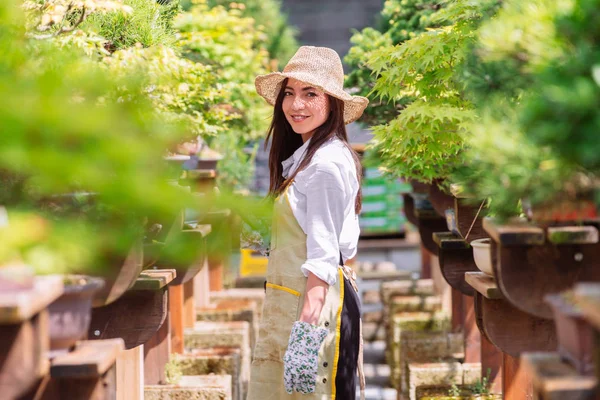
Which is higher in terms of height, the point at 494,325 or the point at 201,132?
the point at 201,132

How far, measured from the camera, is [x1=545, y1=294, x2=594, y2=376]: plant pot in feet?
5.57

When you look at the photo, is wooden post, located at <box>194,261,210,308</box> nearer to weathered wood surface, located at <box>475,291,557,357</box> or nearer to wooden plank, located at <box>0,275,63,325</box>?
weathered wood surface, located at <box>475,291,557,357</box>

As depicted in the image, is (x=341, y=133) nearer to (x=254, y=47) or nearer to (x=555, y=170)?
(x=555, y=170)

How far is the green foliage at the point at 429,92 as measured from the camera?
3391mm

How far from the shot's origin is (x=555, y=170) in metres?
1.61

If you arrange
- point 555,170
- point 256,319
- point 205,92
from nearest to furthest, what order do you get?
point 555,170 < point 205,92 < point 256,319

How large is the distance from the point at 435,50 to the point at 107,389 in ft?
6.44

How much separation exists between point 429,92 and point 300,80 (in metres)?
0.95

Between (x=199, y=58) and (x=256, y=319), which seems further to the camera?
(x=256, y=319)

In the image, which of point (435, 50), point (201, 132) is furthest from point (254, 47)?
point (435, 50)

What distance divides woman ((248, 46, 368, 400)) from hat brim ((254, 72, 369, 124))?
11 mm

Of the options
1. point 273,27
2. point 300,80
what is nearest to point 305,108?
point 300,80

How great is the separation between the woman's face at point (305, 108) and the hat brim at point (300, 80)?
0.13ft

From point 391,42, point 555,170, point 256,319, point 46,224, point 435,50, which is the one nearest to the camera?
point 46,224
